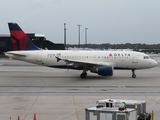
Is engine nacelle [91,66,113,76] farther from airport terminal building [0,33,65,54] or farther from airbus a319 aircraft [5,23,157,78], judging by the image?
airport terminal building [0,33,65,54]

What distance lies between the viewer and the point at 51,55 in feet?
130

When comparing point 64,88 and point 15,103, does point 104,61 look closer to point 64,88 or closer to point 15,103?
point 64,88

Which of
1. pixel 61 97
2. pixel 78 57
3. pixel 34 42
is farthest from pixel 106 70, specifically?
pixel 34 42

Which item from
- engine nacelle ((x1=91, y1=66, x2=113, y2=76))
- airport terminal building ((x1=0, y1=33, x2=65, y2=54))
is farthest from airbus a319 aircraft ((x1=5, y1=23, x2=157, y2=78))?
airport terminal building ((x1=0, y1=33, x2=65, y2=54))

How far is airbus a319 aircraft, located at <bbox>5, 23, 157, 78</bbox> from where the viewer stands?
3912 centimetres

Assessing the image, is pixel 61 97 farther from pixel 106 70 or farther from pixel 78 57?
pixel 78 57

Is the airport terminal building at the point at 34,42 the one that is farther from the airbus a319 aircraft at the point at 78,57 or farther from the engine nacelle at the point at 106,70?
the engine nacelle at the point at 106,70

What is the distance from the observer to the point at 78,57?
40.4 meters

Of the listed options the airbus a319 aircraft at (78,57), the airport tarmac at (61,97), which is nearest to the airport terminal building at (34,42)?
the airbus a319 aircraft at (78,57)

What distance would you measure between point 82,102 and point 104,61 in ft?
58.5

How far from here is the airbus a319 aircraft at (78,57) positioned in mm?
39125

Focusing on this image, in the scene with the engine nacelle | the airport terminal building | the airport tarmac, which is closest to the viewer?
the airport tarmac

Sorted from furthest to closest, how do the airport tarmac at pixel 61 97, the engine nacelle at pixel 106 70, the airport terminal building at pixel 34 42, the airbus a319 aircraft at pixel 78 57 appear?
the airport terminal building at pixel 34 42, the airbus a319 aircraft at pixel 78 57, the engine nacelle at pixel 106 70, the airport tarmac at pixel 61 97

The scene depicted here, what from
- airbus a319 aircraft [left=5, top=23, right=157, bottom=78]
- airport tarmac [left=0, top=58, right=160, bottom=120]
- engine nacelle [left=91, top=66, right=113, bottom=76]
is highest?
airbus a319 aircraft [left=5, top=23, right=157, bottom=78]
